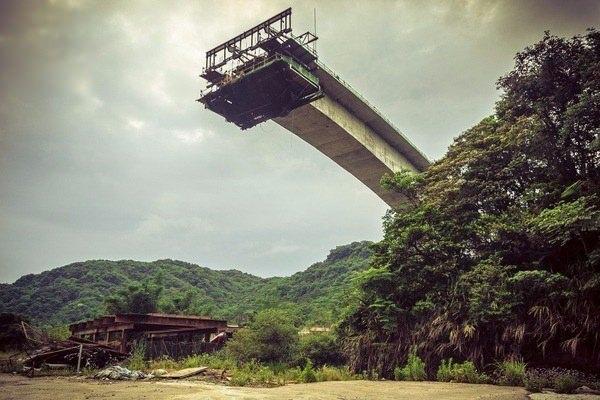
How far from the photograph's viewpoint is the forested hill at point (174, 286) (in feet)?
167

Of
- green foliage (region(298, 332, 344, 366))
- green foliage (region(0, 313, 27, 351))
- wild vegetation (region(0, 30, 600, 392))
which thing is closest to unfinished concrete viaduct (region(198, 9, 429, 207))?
wild vegetation (region(0, 30, 600, 392))

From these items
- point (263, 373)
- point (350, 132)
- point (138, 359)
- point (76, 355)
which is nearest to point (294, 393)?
point (263, 373)

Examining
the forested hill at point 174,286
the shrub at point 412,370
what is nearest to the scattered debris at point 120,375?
the shrub at point 412,370

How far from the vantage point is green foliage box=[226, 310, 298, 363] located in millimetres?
21047

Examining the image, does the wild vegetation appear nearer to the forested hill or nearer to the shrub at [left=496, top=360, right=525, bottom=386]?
the shrub at [left=496, top=360, right=525, bottom=386]

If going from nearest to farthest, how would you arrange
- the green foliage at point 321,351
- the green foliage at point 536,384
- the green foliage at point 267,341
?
the green foliage at point 536,384 → the green foliage at point 267,341 → the green foliage at point 321,351

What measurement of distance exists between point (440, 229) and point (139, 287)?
26.9 metres

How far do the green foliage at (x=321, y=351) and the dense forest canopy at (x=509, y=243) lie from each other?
12.2 ft

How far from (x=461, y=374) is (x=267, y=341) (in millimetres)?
11229

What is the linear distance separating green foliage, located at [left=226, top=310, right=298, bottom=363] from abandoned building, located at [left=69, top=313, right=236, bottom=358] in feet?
8.55

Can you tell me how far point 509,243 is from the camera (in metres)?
15.7

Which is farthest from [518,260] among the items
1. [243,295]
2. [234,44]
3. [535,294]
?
[243,295]

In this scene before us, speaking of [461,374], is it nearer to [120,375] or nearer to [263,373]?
[263,373]

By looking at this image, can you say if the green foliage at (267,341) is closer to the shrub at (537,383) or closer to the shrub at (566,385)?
the shrub at (537,383)
